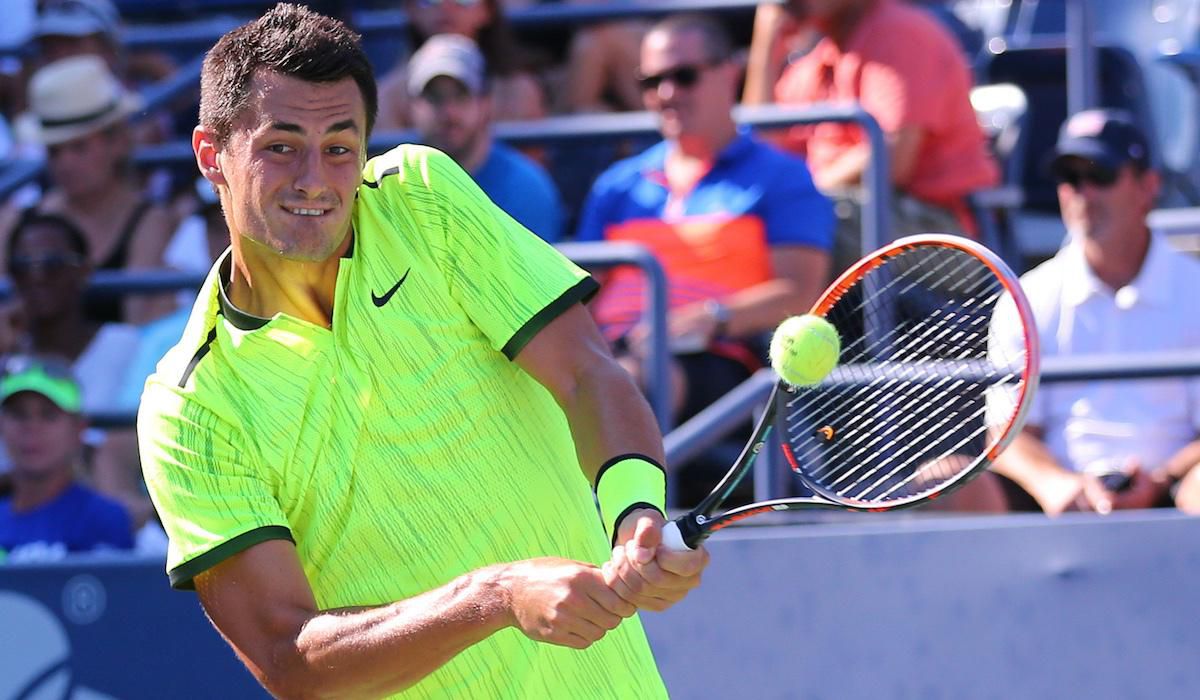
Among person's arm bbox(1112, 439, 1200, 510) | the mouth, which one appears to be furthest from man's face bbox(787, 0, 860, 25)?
the mouth

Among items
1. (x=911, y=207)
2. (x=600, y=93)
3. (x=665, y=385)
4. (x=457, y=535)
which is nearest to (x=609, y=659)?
(x=457, y=535)

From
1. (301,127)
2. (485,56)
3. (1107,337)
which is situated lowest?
(1107,337)

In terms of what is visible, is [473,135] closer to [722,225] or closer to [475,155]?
[475,155]

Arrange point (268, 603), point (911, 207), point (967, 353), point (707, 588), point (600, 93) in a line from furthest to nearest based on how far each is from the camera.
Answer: point (600, 93)
point (911, 207)
point (707, 588)
point (967, 353)
point (268, 603)

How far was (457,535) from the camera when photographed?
8.34 ft

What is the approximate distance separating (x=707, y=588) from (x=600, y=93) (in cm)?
289

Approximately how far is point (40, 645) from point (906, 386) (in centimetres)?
217

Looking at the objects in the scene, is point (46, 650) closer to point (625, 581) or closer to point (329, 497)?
point (329, 497)

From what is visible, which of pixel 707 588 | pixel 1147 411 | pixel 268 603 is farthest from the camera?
pixel 1147 411

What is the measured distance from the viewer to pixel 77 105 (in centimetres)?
607

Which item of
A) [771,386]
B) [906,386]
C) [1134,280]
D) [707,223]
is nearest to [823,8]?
[707,223]

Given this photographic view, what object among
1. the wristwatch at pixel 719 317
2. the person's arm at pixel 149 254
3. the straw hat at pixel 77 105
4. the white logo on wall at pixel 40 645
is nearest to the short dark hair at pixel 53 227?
the person's arm at pixel 149 254

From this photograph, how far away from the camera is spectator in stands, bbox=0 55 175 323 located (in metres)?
5.81

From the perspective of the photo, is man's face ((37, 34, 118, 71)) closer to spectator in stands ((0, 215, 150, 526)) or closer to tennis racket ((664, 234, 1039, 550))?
spectator in stands ((0, 215, 150, 526))
